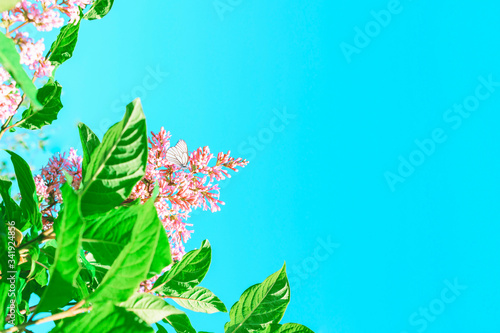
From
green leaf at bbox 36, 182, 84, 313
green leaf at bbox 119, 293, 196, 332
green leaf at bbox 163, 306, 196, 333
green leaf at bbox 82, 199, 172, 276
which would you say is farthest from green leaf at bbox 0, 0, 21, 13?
green leaf at bbox 163, 306, 196, 333

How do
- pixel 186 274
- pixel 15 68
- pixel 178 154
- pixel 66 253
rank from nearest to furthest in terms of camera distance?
pixel 15 68 → pixel 66 253 → pixel 186 274 → pixel 178 154

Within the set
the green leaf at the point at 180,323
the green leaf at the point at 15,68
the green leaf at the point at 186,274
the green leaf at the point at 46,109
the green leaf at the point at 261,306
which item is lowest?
the green leaf at the point at 261,306

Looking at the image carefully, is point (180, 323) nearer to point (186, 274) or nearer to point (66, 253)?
point (186, 274)

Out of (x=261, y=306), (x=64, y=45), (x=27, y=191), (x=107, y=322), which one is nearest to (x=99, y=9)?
(x=64, y=45)

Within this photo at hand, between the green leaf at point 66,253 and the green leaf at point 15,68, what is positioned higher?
the green leaf at point 15,68

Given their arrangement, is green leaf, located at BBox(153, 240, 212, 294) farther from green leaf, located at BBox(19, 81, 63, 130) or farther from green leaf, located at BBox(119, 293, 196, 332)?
green leaf, located at BBox(19, 81, 63, 130)

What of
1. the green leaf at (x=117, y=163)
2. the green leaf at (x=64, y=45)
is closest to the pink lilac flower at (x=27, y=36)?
the green leaf at (x=64, y=45)

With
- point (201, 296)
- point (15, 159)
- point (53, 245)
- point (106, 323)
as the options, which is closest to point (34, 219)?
point (53, 245)

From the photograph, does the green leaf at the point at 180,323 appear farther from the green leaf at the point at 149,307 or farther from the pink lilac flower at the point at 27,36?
the pink lilac flower at the point at 27,36
